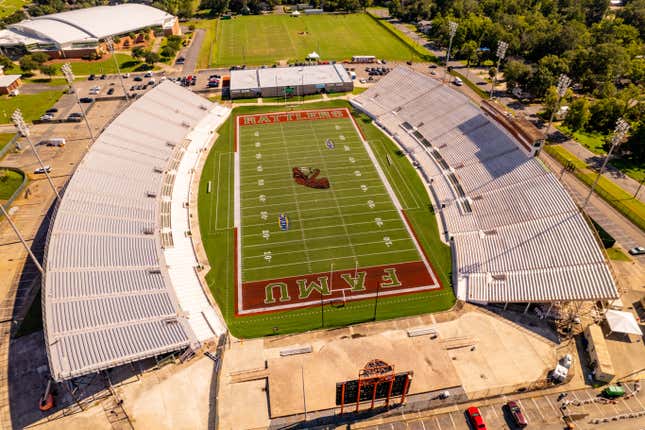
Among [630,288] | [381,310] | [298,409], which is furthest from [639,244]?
[298,409]

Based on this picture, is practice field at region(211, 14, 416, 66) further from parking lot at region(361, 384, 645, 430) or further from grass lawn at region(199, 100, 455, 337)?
parking lot at region(361, 384, 645, 430)

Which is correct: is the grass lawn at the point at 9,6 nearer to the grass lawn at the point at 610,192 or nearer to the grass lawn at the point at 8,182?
the grass lawn at the point at 8,182

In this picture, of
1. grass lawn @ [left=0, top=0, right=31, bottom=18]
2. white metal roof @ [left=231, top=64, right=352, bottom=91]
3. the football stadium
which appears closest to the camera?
the football stadium

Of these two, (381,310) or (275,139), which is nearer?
(381,310)

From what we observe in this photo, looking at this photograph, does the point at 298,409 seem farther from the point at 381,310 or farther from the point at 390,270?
the point at 390,270

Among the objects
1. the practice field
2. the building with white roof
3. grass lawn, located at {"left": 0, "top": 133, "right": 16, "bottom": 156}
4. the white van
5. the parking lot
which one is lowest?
the parking lot

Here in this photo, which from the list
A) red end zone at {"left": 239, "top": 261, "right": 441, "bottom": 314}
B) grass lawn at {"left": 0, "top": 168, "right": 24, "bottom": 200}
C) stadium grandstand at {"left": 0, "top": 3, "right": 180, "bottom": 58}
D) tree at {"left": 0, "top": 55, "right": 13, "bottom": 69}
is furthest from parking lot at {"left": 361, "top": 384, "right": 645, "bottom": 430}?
stadium grandstand at {"left": 0, "top": 3, "right": 180, "bottom": 58}

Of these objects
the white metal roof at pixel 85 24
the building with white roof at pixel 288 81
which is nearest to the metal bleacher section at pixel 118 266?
the building with white roof at pixel 288 81
